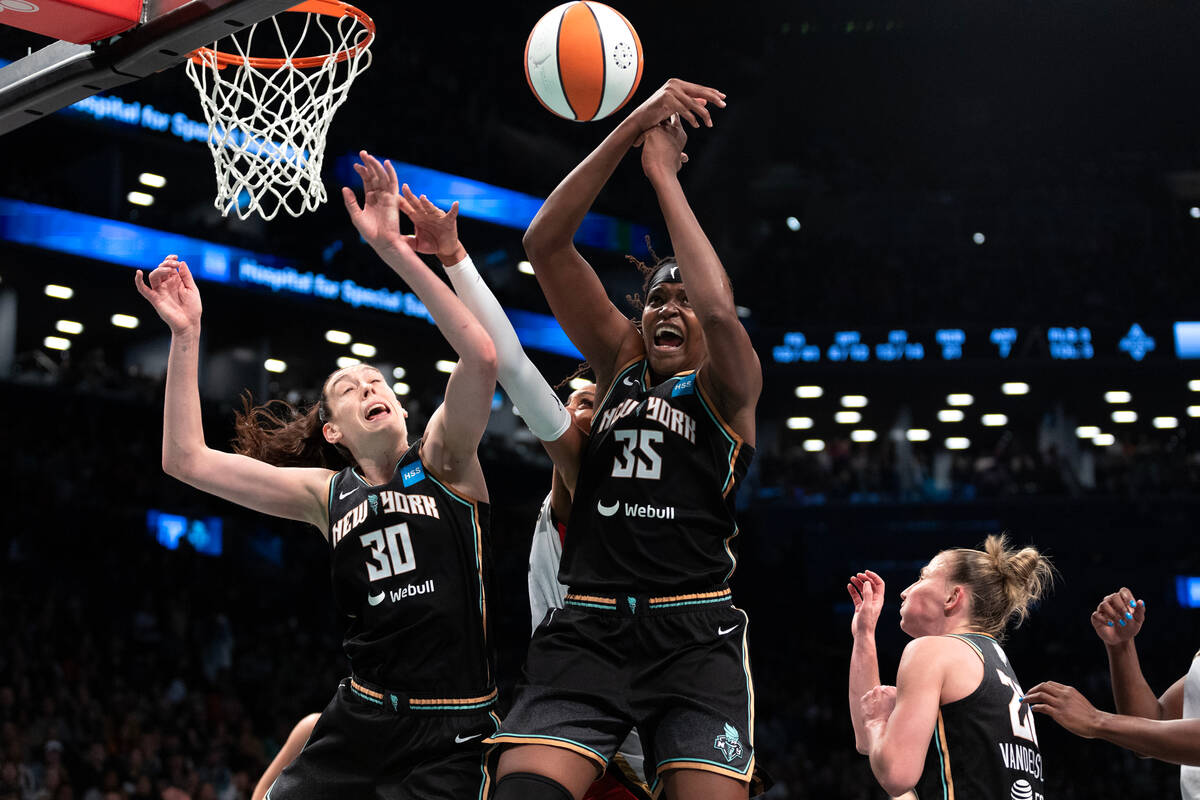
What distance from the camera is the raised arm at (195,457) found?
4.05 metres

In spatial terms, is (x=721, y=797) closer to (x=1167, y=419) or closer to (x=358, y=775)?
(x=358, y=775)

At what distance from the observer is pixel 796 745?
17.9m

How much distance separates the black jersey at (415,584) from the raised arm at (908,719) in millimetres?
1156

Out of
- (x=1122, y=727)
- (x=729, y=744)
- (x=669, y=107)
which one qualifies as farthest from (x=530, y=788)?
(x=669, y=107)

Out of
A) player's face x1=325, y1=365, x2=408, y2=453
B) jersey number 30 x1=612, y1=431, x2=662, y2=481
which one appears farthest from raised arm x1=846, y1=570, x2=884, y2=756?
player's face x1=325, y1=365, x2=408, y2=453

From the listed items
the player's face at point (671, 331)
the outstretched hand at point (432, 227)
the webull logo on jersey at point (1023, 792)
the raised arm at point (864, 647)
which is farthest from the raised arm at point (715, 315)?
the webull logo on jersey at point (1023, 792)

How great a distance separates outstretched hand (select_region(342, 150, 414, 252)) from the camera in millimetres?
3621

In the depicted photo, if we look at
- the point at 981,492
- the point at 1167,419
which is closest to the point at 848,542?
the point at 981,492

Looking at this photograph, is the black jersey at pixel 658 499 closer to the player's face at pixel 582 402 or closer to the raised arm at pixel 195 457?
the player's face at pixel 582 402

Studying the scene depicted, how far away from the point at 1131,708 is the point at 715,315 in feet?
7.66

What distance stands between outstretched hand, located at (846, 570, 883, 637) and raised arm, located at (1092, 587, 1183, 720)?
1004mm

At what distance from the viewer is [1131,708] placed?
4570 millimetres

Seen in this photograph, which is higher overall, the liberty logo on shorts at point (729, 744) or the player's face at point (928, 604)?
the player's face at point (928, 604)

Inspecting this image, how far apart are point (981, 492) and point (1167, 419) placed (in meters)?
6.42
